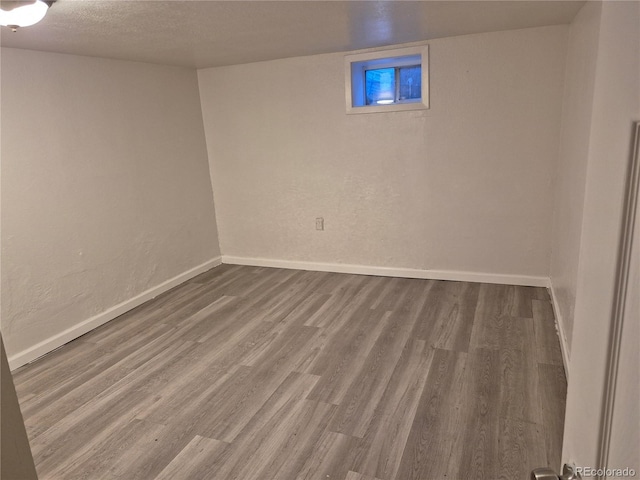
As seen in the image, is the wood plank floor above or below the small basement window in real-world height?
below

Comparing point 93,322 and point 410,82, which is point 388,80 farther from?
point 93,322

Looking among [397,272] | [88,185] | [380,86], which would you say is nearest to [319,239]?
[397,272]

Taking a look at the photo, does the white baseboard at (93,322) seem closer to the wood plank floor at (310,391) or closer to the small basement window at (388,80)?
the wood plank floor at (310,391)

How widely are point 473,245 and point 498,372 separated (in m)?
1.52

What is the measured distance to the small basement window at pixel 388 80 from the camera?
3.56m

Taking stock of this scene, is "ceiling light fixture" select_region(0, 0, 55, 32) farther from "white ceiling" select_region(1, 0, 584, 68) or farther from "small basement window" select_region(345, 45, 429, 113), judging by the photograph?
"small basement window" select_region(345, 45, 429, 113)

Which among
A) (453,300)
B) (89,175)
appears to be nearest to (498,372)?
(453,300)

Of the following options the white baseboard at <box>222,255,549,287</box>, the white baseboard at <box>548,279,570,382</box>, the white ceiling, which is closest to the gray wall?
the white ceiling

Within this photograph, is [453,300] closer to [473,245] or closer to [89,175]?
[473,245]

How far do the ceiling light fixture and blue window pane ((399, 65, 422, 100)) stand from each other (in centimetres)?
272

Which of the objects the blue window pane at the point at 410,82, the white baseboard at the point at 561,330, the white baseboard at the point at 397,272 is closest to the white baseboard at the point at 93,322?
the white baseboard at the point at 397,272

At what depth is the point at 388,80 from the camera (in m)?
3.90

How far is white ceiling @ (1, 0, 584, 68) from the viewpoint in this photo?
2.20 metres

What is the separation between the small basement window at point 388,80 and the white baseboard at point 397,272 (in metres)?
1.45
